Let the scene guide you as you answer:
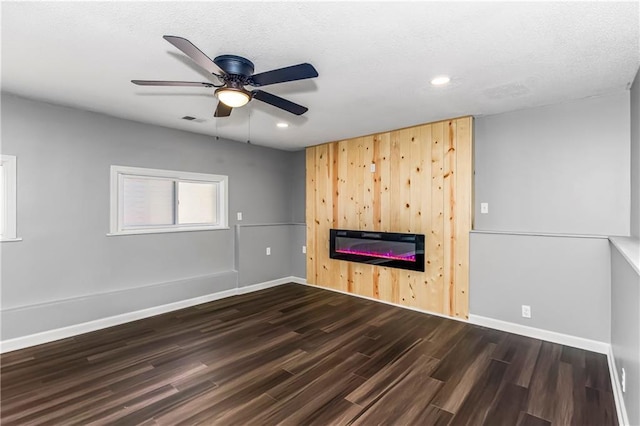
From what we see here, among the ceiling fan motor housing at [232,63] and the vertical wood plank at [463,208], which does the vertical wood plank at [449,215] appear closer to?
the vertical wood plank at [463,208]

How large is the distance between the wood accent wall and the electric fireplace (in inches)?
4.5

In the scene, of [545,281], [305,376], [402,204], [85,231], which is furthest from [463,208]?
[85,231]

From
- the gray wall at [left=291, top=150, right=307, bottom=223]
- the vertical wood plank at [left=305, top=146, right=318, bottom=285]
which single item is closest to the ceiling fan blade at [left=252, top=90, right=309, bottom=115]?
the vertical wood plank at [left=305, top=146, right=318, bottom=285]

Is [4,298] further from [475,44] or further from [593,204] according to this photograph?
[593,204]

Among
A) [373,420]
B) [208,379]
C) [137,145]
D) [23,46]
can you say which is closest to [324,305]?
[208,379]

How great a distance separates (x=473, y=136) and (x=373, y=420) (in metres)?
3.30

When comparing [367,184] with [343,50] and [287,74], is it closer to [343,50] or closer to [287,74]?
[343,50]

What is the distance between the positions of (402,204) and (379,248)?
720mm

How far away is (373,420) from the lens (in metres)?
2.03

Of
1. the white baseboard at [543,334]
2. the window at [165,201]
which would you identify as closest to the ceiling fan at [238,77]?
the window at [165,201]

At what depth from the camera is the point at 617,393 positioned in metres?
2.21

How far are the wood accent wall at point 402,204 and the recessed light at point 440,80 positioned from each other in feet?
4.06

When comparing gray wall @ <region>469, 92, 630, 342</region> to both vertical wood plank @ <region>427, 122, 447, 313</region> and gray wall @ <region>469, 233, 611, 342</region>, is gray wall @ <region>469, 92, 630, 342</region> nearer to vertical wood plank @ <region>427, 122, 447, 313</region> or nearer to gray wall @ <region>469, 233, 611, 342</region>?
gray wall @ <region>469, 233, 611, 342</region>

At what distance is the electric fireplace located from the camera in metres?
4.17
